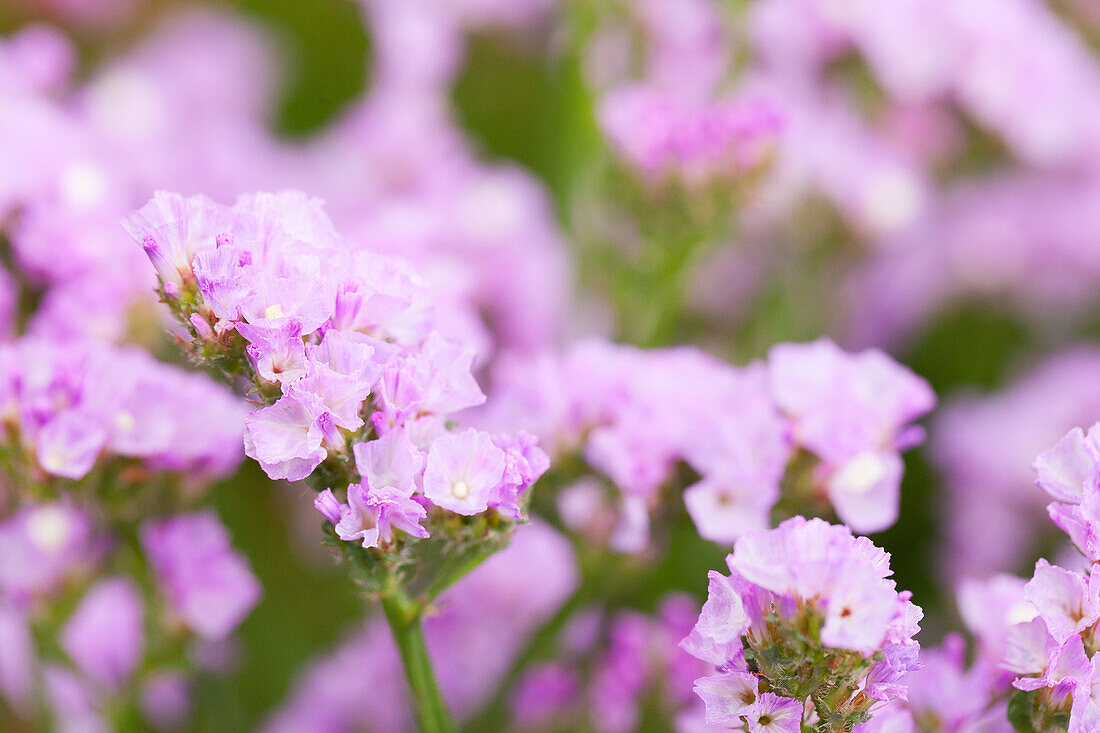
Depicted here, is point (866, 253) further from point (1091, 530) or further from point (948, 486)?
point (1091, 530)

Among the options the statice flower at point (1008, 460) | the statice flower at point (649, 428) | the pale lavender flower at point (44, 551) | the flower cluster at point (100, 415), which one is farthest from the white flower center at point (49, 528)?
the statice flower at point (1008, 460)

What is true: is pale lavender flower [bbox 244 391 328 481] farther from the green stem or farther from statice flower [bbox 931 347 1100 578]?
statice flower [bbox 931 347 1100 578]

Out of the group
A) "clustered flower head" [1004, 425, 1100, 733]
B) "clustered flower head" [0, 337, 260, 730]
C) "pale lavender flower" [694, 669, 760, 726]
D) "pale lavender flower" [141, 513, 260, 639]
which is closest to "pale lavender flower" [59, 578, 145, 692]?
"clustered flower head" [0, 337, 260, 730]

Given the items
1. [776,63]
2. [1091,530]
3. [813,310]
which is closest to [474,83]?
[776,63]

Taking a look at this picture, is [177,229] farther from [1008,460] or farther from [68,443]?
[1008,460]

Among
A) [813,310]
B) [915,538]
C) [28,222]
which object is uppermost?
[28,222]
